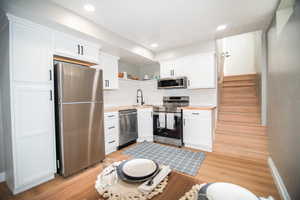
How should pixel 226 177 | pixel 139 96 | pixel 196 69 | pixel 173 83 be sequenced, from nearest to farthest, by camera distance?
pixel 226 177
pixel 196 69
pixel 173 83
pixel 139 96

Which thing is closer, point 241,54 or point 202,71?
point 202,71

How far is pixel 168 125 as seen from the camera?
10.5 ft

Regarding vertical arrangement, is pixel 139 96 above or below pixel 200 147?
above

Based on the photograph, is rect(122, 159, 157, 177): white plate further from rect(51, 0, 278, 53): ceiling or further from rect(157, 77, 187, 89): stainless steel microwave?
rect(157, 77, 187, 89): stainless steel microwave

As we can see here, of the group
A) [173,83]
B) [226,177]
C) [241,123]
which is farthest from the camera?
[173,83]

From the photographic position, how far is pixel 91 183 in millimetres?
640

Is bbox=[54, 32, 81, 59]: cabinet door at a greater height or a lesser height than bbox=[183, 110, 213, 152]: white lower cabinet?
greater

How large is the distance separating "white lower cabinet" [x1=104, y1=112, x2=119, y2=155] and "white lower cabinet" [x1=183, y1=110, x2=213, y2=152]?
5.16 feet

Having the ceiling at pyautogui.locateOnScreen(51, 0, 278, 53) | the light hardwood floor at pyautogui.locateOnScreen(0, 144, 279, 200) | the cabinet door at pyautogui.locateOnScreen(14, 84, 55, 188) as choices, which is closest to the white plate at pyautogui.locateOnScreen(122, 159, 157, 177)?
the light hardwood floor at pyautogui.locateOnScreen(0, 144, 279, 200)

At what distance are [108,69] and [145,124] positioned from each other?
1.67m

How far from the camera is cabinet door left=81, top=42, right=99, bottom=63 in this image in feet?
7.59

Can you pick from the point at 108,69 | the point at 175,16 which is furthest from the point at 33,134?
the point at 175,16

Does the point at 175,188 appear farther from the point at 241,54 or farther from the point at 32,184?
the point at 241,54

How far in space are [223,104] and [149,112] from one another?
215 cm
